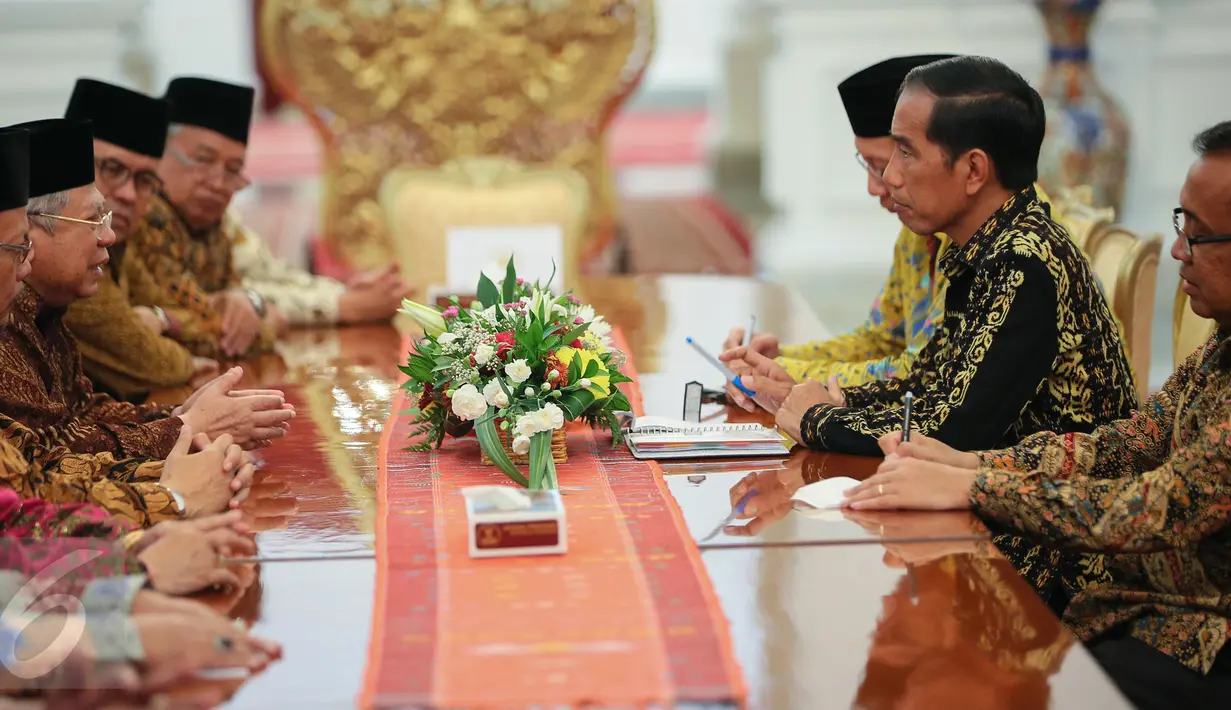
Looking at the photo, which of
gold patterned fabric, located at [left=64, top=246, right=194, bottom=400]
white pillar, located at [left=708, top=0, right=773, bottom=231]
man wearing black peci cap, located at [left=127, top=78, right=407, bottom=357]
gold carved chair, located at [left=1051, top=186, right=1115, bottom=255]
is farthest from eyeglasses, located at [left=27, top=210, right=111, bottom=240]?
white pillar, located at [left=708, top=0, right=773, bottom=231]

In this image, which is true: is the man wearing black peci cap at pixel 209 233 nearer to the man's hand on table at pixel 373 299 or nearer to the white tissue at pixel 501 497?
the man's hand on table at pixel 373 299

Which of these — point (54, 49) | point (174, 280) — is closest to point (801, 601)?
point (174, 280)

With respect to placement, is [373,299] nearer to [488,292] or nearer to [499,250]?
[499,250]

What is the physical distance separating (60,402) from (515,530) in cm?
115

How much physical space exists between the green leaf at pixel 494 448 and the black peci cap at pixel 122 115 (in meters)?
1.48

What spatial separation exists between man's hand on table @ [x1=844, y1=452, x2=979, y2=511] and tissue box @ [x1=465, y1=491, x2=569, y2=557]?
50 cm

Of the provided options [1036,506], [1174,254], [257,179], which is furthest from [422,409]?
[257,179]

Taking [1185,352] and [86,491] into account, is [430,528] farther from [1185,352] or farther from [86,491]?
[1185,352]

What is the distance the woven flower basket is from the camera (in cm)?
235

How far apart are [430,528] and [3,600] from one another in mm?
604

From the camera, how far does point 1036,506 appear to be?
2.06 meters

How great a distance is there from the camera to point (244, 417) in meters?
2.54

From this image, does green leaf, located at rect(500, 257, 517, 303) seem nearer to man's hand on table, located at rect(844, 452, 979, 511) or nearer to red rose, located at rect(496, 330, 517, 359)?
red rose, located at rect(496, 330, 517, 359)

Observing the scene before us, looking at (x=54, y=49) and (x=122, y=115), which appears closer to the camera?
(x=122, y=115)
